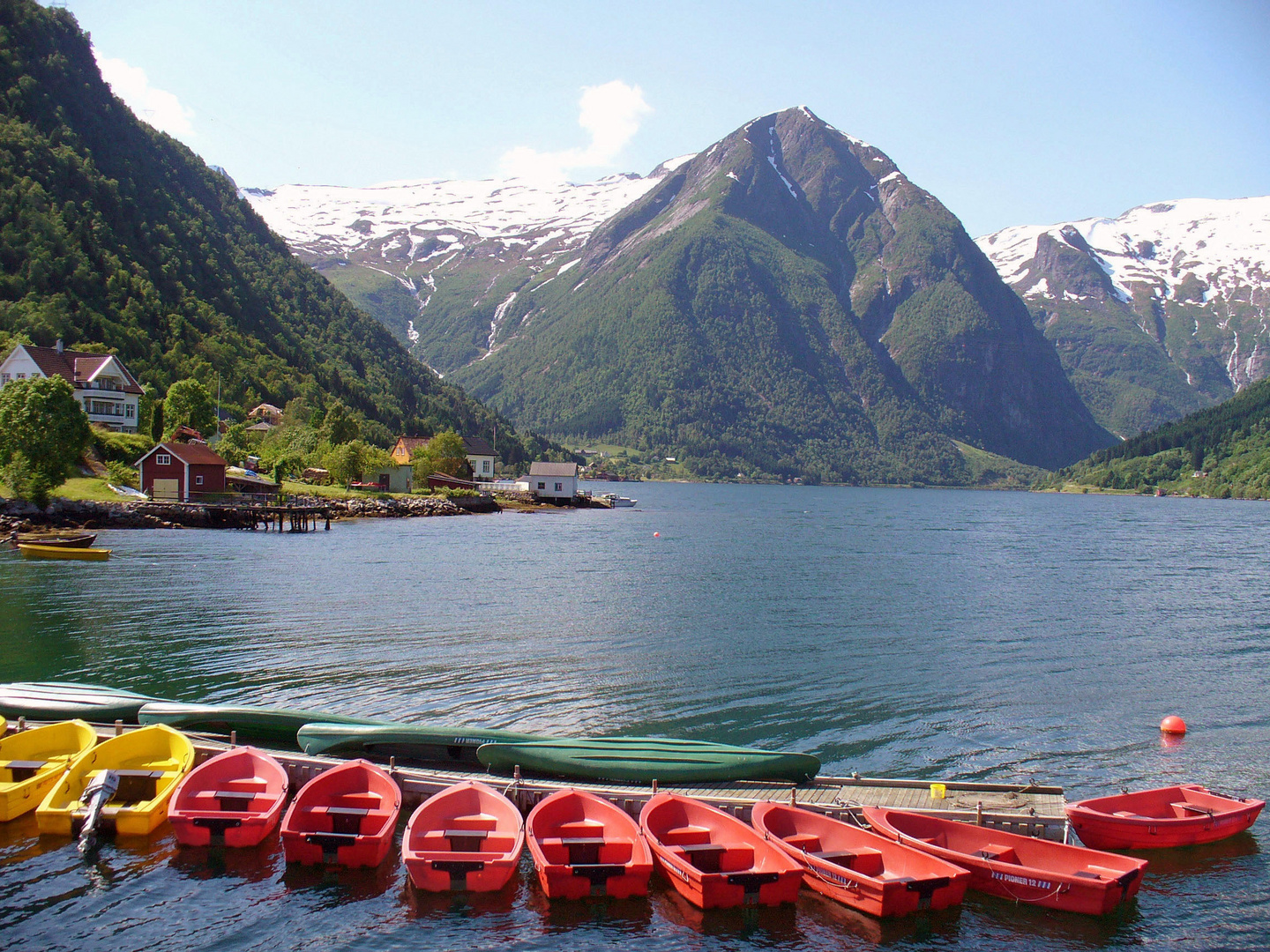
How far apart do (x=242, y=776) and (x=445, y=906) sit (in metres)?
6.70

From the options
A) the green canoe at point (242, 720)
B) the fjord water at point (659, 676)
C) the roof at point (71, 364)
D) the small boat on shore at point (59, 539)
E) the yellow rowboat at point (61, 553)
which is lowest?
the fjord water at point (659, 676)

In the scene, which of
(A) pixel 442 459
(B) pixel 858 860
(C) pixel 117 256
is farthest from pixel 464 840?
(C) pixel 117 256

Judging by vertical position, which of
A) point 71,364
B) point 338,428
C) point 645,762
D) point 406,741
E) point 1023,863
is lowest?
point 1023,863

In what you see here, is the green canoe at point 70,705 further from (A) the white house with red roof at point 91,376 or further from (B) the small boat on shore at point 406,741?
(A) the white house with red roof at point 91,376

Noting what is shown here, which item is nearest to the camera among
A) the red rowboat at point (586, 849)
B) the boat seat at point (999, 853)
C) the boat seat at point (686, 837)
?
the red rowboat at point (586, 849)

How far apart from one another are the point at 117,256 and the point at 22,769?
15454cm

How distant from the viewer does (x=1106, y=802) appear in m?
20.0

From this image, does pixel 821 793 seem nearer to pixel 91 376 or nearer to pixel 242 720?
pixel 242 720

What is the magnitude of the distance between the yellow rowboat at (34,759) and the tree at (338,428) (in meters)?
111

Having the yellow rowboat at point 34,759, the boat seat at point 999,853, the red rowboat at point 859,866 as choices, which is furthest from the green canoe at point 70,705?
the boat seat at point 999,853

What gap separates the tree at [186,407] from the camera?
362ft

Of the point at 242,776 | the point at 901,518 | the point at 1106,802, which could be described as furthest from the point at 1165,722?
the point at 901,518

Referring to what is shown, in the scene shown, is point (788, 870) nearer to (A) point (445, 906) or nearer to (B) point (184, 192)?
(A) point (445, 906)

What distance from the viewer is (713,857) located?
1681cm
